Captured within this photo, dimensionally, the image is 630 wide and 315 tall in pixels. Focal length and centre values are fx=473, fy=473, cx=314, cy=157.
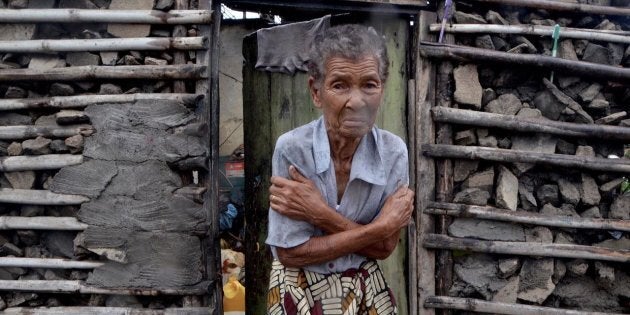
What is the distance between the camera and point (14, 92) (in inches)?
128

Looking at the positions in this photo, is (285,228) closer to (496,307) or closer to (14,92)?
(496,307)

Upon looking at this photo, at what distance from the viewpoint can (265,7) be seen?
11.5 ft

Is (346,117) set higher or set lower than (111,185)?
higher

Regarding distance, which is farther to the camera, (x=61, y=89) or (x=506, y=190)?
(x=506, y=190)

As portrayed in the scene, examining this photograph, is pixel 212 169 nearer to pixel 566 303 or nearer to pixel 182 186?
pixel 182 186

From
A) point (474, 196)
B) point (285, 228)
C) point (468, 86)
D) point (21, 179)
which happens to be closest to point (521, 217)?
point (474, 196)

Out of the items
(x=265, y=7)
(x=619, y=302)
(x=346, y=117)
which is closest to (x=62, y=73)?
(x=265, y=7)

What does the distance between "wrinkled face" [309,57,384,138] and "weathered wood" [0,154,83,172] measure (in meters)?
2.12

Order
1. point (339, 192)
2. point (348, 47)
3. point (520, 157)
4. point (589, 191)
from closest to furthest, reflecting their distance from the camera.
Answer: point (348, 47) < point (339, 192) < point (520, 157) < point (589, 191)

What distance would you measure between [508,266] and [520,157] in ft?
2.52

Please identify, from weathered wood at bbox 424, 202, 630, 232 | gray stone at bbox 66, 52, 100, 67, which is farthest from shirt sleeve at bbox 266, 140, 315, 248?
gray stone at bbox 66, 52, 100, 67

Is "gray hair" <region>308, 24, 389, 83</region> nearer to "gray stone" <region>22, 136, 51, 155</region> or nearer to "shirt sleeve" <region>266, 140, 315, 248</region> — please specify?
"shirt sleeve" <region>266, 140, 315, 248</region>

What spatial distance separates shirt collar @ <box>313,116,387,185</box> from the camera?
192cm

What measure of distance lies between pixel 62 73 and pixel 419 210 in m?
2.63
